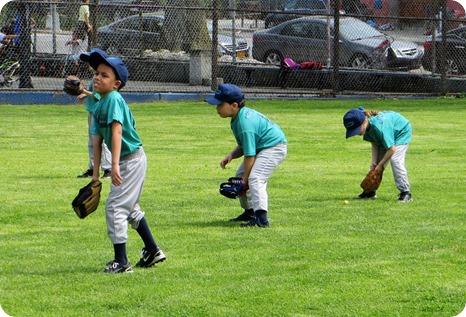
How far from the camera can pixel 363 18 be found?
2388cm

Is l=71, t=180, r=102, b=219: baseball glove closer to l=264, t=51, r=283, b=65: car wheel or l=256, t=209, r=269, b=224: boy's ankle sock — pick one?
l=256, t=209, r=269, b=224: boy's ankle sock

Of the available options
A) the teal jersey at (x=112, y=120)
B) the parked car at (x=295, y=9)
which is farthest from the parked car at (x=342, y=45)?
the teal jersey at (x=112, y=120)

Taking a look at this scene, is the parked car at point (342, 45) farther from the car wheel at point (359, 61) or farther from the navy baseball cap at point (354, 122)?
the navy baseball cap at point (354, 122)

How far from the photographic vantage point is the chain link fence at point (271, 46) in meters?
21.9

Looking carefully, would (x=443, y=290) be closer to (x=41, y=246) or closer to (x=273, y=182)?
(x=41, y=246)

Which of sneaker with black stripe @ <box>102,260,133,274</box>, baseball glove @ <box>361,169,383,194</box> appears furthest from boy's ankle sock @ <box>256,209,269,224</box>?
sneaker with black stripe @ <box>102,260,133,274</box>

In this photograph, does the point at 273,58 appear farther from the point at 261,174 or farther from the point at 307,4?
the point at 261,174

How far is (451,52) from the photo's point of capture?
23703mm

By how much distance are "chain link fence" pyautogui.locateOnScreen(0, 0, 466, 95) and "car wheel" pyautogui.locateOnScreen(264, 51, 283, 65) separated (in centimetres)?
2

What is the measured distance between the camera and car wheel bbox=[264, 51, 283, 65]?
24.2 meters

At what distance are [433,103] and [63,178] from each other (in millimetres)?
12278

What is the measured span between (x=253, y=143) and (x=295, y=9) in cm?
1644

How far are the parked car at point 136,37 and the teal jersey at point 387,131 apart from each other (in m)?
12.8

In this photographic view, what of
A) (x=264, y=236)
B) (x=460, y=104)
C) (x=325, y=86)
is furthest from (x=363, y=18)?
(x=264, y=236)
